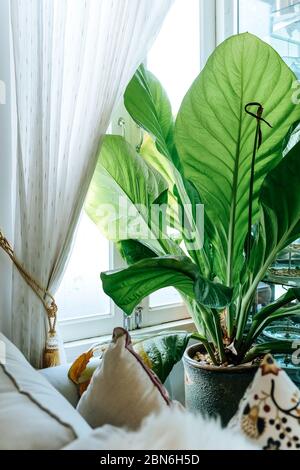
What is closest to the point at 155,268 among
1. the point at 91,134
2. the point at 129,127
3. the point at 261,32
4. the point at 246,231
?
the point at 246,231

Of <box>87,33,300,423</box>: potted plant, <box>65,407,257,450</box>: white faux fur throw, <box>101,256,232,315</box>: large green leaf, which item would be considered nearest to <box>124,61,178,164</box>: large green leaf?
<box>87,33,300,423</box>: potted plant

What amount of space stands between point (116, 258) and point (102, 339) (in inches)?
11.4

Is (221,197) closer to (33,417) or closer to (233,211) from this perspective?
(233,211)

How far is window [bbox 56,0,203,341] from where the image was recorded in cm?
165

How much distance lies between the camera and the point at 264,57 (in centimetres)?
119

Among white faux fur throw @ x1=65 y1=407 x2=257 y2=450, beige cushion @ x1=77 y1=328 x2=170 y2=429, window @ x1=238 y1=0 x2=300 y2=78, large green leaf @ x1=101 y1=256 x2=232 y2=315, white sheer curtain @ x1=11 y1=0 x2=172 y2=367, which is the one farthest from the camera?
window @ x1=238 y1=0 x2=300 y2=78

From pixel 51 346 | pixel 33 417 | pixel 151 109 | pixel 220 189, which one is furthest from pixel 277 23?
pixel 33 417

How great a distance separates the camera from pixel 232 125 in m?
1.25

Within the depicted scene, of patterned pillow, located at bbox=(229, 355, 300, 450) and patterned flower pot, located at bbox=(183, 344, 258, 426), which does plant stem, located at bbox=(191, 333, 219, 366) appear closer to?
patterned flower pot, located at bbox=(183, 344, 258, 426)

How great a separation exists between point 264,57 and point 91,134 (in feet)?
1.69

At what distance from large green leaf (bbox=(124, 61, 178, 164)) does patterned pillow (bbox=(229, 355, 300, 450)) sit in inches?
33.1

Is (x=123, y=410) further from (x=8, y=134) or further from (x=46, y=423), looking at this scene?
(x=8, y=134)

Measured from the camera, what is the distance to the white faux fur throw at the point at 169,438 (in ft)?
1.93

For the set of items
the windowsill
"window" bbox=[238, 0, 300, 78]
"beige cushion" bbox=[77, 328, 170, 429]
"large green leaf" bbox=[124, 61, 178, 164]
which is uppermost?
"window" bbox=[238, 0, 300, 78]
